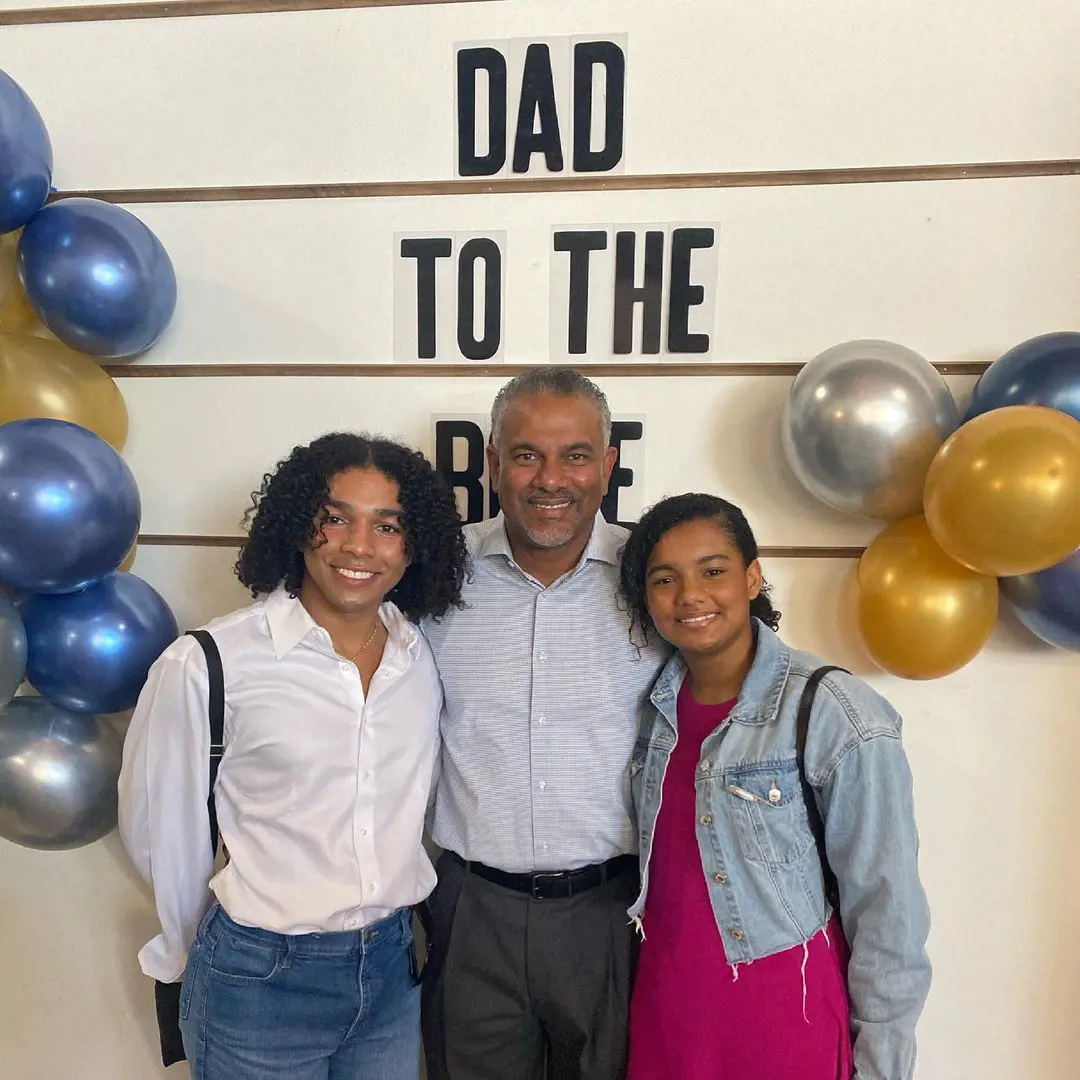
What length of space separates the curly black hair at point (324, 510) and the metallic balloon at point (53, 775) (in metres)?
0.54

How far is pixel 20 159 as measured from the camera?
1428 millimetres

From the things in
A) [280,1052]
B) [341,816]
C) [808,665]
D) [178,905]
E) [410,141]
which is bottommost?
[280,1052]

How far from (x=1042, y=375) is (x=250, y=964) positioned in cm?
165

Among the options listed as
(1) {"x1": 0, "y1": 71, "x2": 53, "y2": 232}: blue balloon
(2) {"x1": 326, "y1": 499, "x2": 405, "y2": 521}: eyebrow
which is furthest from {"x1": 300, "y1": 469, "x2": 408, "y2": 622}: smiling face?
(1) {"x1": 0, "y1": 71, "x2": 53, "y2": 232}: blue balloon

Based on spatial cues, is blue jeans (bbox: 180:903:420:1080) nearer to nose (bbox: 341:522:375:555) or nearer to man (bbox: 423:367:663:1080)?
Result: man (bbox: 423:367:663:1080)

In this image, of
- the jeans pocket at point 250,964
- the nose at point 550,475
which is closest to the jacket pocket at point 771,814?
the nose at point 550,475

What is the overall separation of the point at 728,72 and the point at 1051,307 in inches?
31.4

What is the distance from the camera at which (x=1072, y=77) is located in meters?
Result: 1.50

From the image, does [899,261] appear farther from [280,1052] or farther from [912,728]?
[280,1052]

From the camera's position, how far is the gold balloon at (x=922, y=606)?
140 centimetres

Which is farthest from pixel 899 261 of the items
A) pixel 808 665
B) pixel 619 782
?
pixel 619 782

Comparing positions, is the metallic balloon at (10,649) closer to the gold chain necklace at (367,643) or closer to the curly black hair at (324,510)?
the curly black hair at (324,510)

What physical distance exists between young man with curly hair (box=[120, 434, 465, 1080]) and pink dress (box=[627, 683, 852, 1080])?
433 mm

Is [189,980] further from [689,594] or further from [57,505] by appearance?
[689,594]
